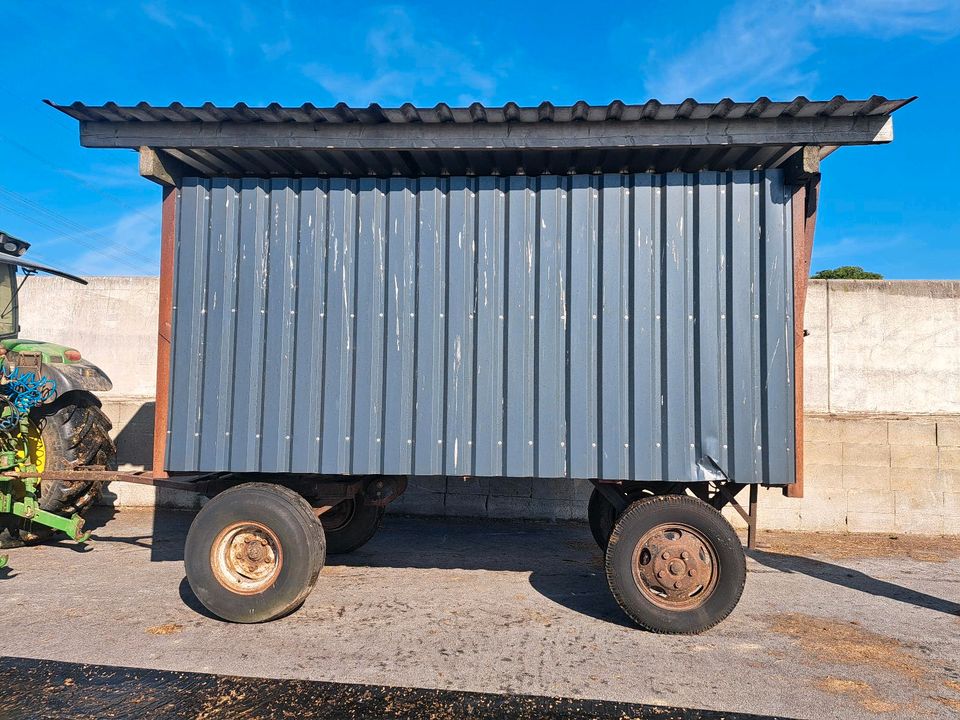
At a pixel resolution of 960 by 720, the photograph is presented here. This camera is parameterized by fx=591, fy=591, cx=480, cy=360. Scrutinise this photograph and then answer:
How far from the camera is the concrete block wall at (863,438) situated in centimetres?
743

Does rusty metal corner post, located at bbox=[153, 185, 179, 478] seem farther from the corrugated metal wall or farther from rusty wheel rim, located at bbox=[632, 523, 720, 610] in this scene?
rusty wheel rim, located at bbox=[632, 523, 720, 610]

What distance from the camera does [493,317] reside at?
4.40 m

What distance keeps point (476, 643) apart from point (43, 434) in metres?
5.13

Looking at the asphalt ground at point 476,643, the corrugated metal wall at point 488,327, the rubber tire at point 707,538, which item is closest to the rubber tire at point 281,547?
the asphalt ground at point 476,643

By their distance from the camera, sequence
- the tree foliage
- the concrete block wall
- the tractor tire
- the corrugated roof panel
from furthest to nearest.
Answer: the tree foliage
the concrete block wall
the tractor tire
the corrugated roof panel

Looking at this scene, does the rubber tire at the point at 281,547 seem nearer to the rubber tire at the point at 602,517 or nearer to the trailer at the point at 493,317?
the trailer at the point at 493,317

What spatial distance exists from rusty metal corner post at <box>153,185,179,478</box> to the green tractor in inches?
73.1

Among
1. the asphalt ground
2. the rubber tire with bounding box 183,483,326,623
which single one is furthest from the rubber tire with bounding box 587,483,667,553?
the rubber tire with bounding box 183,483,326,623

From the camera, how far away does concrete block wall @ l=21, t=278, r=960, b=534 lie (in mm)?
7430

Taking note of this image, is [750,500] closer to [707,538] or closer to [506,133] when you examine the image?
[707,538]

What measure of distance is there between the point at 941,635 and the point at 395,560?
Answer: 14.8 ft

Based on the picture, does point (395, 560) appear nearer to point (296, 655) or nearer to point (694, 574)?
point (296, 655)

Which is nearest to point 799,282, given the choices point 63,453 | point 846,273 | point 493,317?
point 493,317

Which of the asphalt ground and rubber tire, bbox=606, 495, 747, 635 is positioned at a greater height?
rubber tire, bbox=606, 495, 747, 635
